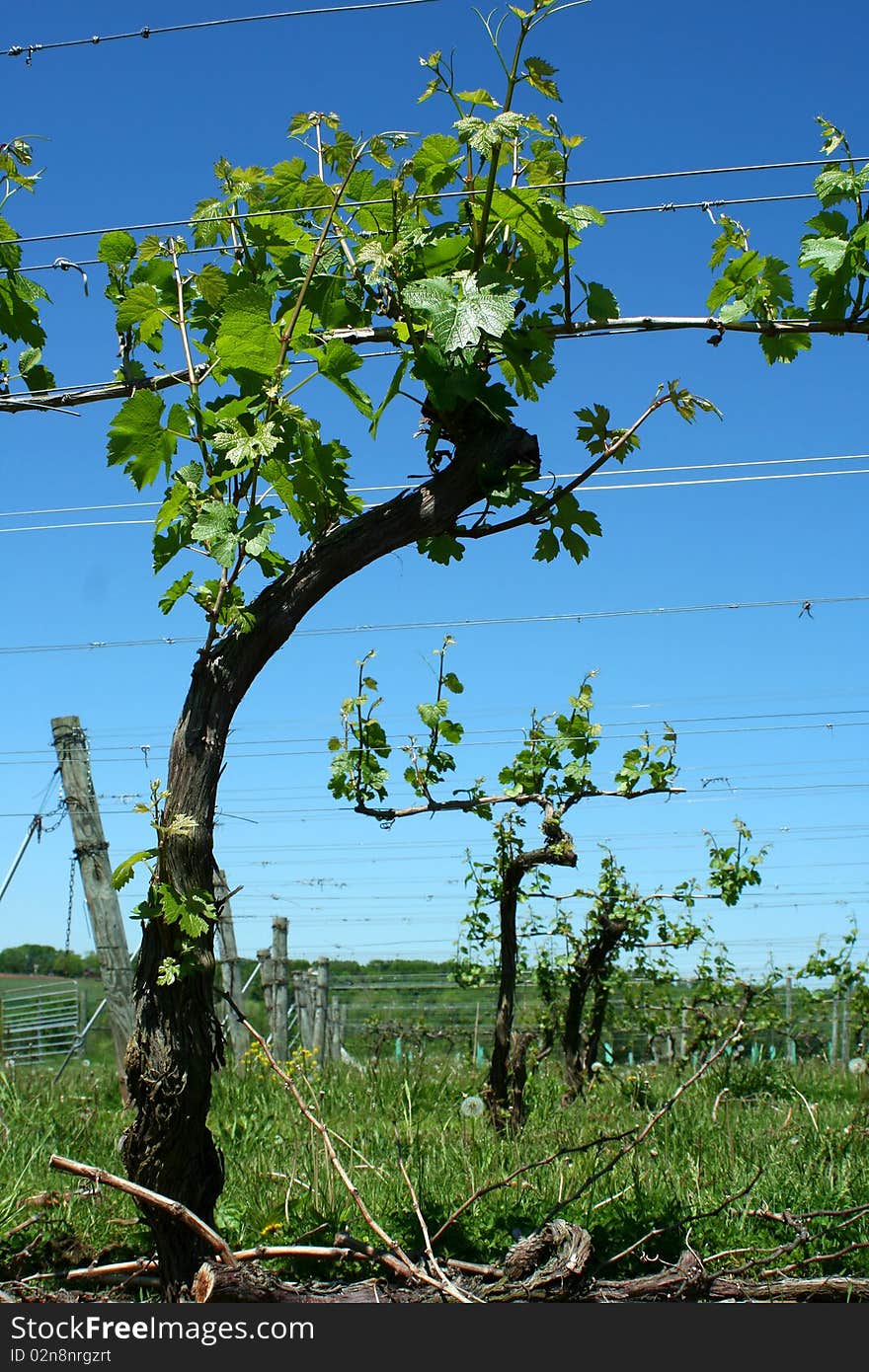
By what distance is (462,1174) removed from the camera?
4680 millimetres

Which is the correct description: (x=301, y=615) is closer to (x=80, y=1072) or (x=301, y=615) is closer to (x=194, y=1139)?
(x=194, y=1139)

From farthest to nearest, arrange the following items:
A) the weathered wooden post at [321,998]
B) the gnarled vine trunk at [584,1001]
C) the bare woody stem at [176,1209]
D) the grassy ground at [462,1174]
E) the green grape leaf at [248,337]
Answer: the weathered wooden post at [321,998]
the gnarled vine trunk at [584,1001]
the grassy ground at [462,1174]
the green grape leaf at [248,337]
the bare woody stem at [176,1209]

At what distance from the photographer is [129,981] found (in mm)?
7602

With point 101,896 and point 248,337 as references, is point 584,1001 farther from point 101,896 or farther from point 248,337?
point 248,337

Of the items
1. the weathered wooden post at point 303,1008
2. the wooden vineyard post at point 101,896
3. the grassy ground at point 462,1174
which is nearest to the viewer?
the grassy ground at point 462,1174

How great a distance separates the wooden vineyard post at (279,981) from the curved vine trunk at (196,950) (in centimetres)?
841

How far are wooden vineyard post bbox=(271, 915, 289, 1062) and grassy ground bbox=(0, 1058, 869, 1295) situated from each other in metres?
3.39

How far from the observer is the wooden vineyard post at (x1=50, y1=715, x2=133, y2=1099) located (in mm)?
7363

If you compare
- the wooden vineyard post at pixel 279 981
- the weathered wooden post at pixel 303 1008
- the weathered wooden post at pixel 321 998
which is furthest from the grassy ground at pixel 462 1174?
the weathered wooden post at pixel 303 1008

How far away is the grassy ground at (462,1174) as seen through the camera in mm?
3679

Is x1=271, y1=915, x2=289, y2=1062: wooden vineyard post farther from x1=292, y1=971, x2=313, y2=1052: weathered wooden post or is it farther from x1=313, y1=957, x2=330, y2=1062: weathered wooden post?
x1=292, y1=971, x2=313, y2=1052: weathered wooden post

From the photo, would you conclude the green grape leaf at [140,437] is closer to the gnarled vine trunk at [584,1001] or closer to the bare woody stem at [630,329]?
the bare woody stem at [630,329]

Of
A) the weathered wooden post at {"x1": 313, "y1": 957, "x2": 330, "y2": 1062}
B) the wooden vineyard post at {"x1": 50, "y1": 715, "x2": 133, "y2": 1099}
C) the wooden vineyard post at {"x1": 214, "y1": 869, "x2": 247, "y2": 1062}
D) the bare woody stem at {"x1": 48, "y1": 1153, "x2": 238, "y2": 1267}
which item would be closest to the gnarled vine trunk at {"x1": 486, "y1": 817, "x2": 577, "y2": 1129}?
the wooden vineyard post at {"x1": 50, "y1": 715, "x2": 133, "y2": 1099}

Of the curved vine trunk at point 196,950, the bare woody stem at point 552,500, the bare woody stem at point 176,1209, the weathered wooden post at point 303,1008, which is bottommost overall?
the weathered wooden post at point 303,1008
